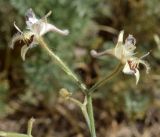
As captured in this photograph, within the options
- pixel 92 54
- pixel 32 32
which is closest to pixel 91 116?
pixel 92 54

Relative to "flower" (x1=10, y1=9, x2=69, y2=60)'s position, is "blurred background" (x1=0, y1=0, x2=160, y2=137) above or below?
above

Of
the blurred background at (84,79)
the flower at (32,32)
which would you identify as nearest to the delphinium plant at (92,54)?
the flower at (32,32)

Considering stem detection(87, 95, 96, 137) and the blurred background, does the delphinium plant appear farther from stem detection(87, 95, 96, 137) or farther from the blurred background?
the blurred background

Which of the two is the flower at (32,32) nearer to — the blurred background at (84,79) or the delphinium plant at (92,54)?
the delphinium plant at (92,54)

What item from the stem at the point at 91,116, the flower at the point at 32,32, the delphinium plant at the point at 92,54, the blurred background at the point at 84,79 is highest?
the blurred background at the point at 84,79

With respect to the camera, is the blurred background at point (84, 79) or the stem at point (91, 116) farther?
the blurred background at point (84, 79)

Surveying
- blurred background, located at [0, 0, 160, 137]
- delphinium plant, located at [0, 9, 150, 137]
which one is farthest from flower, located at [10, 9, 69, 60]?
blurred background, located at [0, 0, 160, 137]

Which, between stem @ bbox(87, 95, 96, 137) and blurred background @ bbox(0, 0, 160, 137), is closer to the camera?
stem @ bbox(87, 95, 96, 137)

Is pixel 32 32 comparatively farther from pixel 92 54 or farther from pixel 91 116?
pixel 91 116

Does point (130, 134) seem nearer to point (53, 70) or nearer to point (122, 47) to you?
point (53, 70)

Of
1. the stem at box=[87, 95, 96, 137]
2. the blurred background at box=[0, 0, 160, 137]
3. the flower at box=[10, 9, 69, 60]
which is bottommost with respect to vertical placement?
the stem at box=[87, 95, 96, 137]
